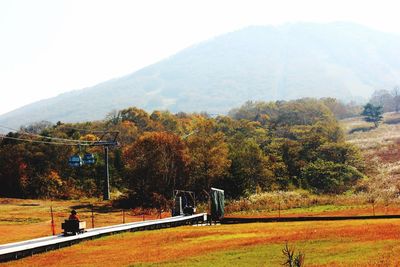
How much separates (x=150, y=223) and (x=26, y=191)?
53.6m

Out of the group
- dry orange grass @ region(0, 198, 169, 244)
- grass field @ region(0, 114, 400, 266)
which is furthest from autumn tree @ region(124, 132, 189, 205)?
grass field @ region(0, 114, 400, 266)

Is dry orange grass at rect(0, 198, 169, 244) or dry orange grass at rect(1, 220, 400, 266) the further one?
dry orange grass at rect(0, 198, 169, 244)

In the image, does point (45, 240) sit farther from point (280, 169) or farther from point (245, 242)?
point (280, 169)

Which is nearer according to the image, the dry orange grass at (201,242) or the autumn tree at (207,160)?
the dry orange grass at (201,242)

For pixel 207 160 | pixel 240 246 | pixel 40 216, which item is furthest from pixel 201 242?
pixel 207 160

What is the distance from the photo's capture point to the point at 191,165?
80125mm

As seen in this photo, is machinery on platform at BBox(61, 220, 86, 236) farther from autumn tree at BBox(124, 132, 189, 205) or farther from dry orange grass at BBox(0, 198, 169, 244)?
autumn tree at BBox(124, 132, 189, 205)

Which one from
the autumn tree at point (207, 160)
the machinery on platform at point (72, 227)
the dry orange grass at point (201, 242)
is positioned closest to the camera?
the dry orange grass at point (201, 242)

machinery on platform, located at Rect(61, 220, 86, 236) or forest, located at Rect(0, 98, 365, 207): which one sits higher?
forest, located at Rect(0, 98, 365, 207)

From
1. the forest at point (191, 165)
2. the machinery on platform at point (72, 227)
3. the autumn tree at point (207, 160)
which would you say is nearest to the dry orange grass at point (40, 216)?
the machinery on platform at point (72, 227)

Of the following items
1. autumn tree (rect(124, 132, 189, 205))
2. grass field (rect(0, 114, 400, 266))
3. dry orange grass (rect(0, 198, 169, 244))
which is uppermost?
autumn tree (rect(124, 132, 189, 205))

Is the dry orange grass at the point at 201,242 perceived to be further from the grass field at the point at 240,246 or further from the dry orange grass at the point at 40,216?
the dry orange grass at the point at 40,216

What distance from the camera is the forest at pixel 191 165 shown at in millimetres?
79688

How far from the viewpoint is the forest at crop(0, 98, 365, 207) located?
79.7 meters
